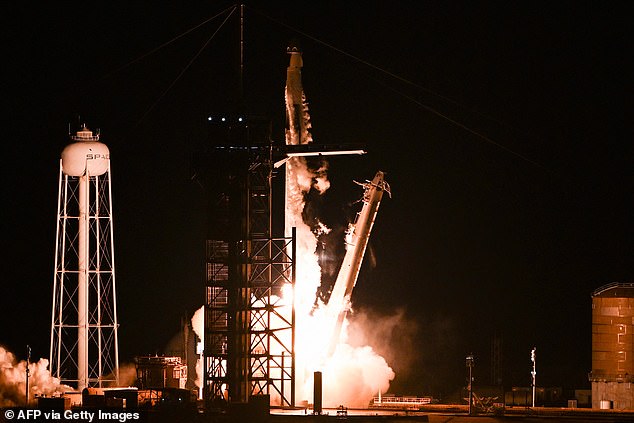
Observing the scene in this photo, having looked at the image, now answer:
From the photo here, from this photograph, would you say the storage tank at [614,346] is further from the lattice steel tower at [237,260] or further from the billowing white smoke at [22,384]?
the billowing white smoke at [22,384]

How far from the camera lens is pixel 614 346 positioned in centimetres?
7869

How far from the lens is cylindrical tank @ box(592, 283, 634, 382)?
78.4 metres

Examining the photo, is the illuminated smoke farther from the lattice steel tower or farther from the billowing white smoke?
the lattice steel tower

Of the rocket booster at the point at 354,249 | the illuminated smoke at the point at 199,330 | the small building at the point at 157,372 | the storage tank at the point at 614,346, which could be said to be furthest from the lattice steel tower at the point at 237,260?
the storage tank at the point at 614,346

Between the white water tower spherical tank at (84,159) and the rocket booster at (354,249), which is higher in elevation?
the white water tower spherical tank at (84,159)

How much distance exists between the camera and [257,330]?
229 ft

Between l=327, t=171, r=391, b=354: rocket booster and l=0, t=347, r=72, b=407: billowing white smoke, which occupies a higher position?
l=327, t=171, r=391, b=354: rocket booster

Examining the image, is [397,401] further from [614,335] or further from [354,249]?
[614,335]

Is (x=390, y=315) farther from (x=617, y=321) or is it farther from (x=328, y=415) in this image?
(x=328, y=415)

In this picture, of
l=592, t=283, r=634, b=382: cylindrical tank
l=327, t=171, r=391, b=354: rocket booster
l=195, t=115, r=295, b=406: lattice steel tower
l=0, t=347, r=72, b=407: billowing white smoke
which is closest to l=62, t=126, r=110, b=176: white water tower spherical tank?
l=195, t=115, r=295, b=406: lattice steel tower

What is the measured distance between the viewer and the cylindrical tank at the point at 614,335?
7838cm

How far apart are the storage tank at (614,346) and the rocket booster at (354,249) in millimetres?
15516

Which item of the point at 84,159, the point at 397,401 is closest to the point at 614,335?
the point at 397,401

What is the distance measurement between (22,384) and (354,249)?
59.6 feet
